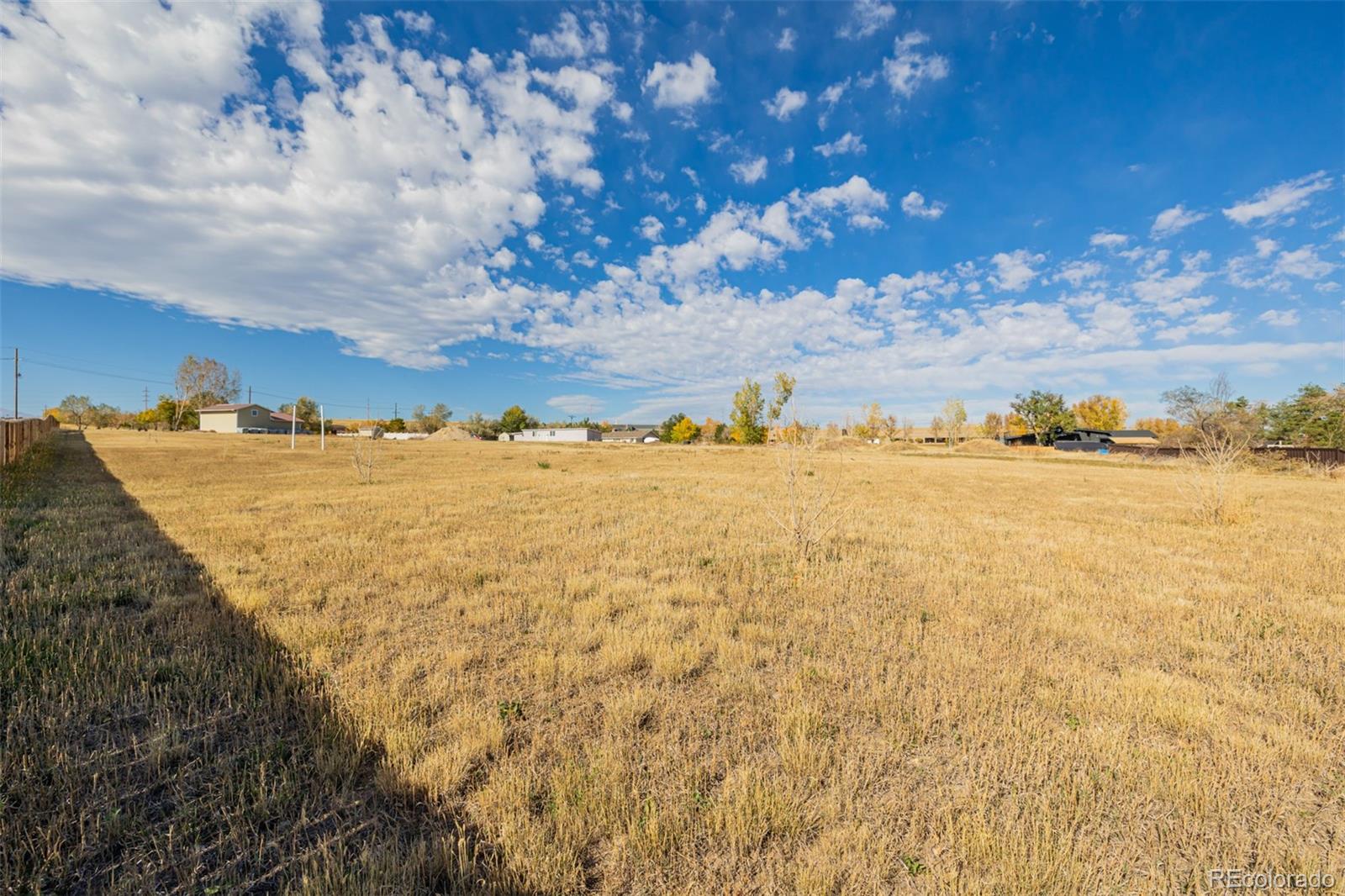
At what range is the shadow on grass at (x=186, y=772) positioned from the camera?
239 cm

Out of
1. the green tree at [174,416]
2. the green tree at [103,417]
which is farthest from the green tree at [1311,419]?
the green tree at [103,417]

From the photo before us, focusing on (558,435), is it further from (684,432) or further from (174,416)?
(174,416)

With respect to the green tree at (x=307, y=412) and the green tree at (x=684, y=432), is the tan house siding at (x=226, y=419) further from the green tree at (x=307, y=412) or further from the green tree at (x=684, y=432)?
the green tree at (x=684, y=432)

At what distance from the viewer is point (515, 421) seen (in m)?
128

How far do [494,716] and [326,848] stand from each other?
50.8 inches

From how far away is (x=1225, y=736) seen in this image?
364cm

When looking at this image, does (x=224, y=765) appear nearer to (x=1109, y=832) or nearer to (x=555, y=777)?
(x=555, y=777)

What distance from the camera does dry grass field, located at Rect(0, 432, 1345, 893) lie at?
255 centimetres

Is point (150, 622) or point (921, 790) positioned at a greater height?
point (150, 622)

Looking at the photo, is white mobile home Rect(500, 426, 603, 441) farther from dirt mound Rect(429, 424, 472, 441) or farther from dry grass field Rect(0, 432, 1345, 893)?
dry grass field Rect(0, 432, 1345, 893)

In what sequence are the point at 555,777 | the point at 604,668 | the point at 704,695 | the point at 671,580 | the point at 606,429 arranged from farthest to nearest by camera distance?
the point at 606,429 < the point at 671,580 < the point at 604,668 < the point at 704,695 < the point at 555,777

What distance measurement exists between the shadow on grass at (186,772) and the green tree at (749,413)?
84903 mm

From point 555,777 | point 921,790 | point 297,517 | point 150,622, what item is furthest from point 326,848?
point 297,517

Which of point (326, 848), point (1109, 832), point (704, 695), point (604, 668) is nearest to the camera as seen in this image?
point (326, 848)
